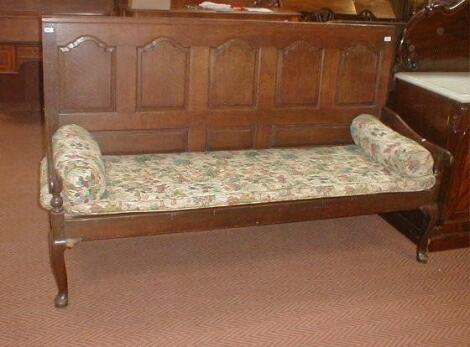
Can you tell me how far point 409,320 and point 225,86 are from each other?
1.44 m

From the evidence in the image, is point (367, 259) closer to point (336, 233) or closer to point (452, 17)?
point (336, 233)

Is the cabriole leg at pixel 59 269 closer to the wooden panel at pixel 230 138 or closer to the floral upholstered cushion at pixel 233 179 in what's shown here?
the floral upholstered cushion at pixel 233 179

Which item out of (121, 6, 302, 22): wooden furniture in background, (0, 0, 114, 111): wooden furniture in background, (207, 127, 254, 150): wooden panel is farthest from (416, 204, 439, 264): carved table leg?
(0, 0, 114, 111): wooden furniture in background

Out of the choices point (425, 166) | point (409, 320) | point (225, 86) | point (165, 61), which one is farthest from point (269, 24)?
point (409, 320)

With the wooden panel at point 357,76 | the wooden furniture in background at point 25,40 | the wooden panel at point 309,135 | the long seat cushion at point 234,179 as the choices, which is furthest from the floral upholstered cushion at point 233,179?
the wooden furniture in background at point 25,40

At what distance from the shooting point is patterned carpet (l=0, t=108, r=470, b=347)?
92.1 inches

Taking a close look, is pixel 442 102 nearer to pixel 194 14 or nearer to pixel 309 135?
pixel 309 135

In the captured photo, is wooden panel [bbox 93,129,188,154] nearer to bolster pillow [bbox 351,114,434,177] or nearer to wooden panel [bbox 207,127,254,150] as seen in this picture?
wooden panel [bbox 207,127,254,150]

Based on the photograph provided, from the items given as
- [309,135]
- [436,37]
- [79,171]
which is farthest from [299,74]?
[79,171]

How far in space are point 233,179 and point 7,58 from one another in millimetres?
2819

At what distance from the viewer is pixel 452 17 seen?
131 inches

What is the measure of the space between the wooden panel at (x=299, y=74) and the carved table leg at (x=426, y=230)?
84cm

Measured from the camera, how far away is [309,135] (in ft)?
10.7

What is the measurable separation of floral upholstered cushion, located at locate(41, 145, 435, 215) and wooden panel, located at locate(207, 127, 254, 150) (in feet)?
0.26
